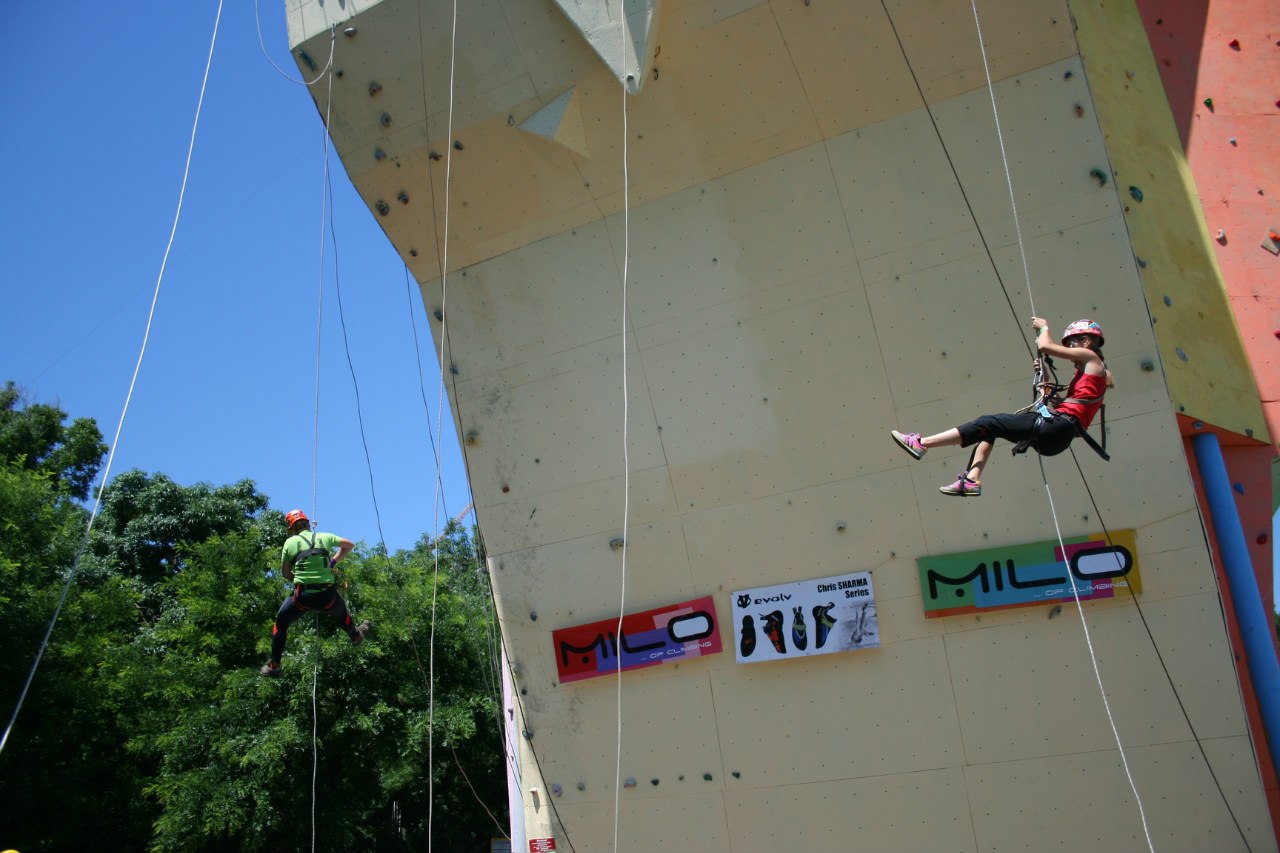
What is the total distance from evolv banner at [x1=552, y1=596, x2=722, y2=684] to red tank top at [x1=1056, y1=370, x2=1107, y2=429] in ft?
12.2

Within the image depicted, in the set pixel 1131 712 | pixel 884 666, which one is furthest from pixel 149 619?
pixel 1131 712

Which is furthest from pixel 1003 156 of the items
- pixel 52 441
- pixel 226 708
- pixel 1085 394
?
pixel 52 441

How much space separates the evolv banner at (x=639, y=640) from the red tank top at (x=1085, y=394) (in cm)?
372

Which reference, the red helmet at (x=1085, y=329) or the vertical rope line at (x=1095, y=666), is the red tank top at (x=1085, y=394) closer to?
the red helmet at (x=1085, y=329)

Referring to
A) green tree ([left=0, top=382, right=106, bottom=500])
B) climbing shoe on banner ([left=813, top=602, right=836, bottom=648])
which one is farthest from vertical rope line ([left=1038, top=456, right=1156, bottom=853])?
green tree ([left=0, top=382, right=106, bottom=500])

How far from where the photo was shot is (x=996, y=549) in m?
7.95

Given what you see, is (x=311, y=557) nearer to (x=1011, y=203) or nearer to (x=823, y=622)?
(x=823, y=622)

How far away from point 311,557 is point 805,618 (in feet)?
13.2

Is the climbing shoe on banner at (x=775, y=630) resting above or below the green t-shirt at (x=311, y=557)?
below

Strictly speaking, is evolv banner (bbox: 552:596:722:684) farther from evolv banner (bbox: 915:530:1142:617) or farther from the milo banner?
evolv banner (bbox: 915:530:1142:617)

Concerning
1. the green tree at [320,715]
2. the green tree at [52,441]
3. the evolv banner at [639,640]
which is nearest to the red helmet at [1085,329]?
the evolv banner at [639,640]

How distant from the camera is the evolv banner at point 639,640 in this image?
8961 millimetres

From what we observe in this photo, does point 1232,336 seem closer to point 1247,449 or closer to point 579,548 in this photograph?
point 1247,449

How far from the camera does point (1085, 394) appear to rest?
247 inches
